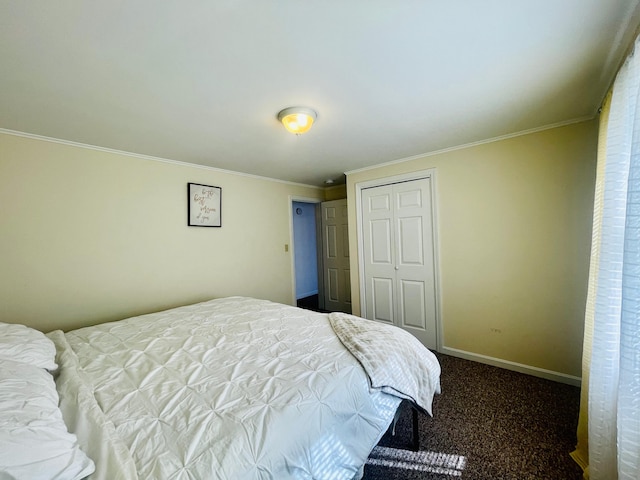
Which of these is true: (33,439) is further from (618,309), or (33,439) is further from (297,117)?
(618,309)

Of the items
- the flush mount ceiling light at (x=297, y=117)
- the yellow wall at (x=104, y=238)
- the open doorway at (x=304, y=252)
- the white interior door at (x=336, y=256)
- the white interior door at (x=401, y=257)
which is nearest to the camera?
the flush mount ceiling light at (x=297, y=117)

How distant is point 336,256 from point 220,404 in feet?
11.9

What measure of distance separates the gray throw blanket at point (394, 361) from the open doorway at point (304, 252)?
12.4ft

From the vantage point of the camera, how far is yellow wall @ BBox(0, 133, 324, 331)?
2182 millimetres

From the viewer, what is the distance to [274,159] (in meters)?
3.10

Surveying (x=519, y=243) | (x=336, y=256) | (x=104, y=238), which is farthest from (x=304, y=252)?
(x=519, y=243)

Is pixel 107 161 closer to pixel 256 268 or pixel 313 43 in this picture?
pixel 256 268

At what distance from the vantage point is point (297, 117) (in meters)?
1.93

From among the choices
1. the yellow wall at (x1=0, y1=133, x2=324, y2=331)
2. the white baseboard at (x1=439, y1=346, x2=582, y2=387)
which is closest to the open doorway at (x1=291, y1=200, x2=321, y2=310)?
the yellow wall at (x1=0, y1=133, x2=324, y2=331)

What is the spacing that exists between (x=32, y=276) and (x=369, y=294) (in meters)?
3.42

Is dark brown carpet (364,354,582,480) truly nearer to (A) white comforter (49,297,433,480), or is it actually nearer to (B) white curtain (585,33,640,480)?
(B) white curtain (585,33,640,480)

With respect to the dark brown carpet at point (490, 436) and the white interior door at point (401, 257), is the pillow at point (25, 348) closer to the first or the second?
the dark brown carpet at point (490, 436)

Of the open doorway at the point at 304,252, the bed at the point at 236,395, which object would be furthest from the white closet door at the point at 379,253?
the open doorway at the point at 304,252

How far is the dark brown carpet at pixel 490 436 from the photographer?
154 cm
